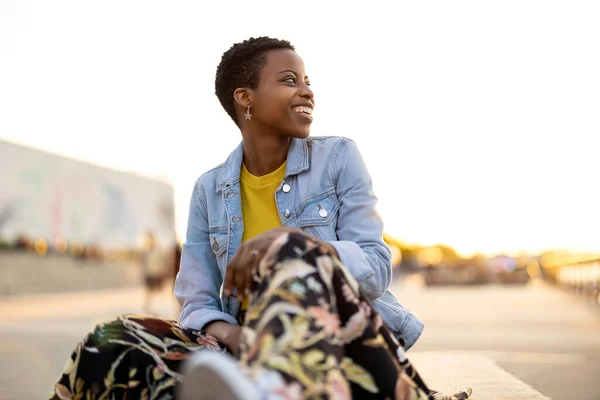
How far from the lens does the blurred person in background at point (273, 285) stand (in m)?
1.34

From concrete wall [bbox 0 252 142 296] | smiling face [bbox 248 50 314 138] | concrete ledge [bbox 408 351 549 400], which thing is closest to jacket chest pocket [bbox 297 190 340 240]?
smiling face [bbox 248 50 314 138]

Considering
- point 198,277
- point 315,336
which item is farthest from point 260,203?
point 315,336

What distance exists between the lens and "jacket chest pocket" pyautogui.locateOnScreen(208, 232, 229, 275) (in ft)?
7.47

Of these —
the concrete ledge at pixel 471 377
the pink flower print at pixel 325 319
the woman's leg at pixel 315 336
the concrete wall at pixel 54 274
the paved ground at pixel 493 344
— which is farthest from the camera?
the concrete wall at pixel 54 274

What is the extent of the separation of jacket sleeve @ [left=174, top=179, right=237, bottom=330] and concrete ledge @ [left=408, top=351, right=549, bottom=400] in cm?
94

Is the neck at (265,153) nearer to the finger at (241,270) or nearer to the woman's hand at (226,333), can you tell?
the woman's hand at (226,333)

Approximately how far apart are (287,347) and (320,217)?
0.87 m

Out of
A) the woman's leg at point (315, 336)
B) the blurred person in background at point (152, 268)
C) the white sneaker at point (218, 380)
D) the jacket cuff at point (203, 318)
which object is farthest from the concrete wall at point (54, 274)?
the white sneaker at point (218, 380)

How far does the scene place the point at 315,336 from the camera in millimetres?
1372

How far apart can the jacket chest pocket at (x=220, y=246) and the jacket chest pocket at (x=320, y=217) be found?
0.24 meters

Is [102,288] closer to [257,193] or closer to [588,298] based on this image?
[588,298]

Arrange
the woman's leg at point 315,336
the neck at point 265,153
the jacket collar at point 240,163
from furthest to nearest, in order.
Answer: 1. the neck at point 265,153
2. the jacket collar at point 240,163
3. the woman's leg at point 315,336

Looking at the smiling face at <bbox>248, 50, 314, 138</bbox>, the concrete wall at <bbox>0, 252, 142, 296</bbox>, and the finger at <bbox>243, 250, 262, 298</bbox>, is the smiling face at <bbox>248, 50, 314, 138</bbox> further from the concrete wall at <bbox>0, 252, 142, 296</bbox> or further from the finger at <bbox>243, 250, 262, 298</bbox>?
the concrete wall at <bbox>0, 252, 142, 296</bbox>

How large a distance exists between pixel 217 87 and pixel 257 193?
490mm
